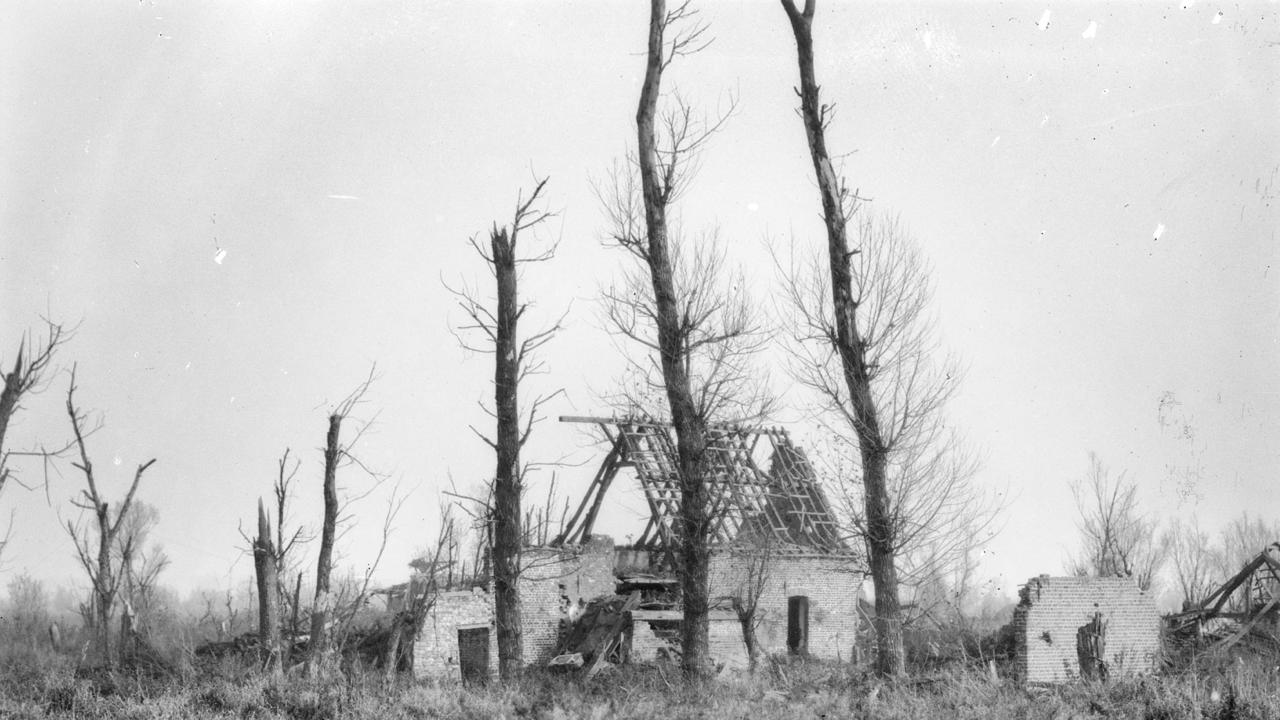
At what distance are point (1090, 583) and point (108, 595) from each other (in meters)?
20.0

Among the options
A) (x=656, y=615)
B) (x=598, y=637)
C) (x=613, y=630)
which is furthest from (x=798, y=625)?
(x=598, y=637)

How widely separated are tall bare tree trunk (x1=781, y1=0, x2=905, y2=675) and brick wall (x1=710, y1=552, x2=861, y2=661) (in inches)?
357

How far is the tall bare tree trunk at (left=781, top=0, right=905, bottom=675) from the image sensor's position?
12727 mm

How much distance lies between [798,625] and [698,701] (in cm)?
1221

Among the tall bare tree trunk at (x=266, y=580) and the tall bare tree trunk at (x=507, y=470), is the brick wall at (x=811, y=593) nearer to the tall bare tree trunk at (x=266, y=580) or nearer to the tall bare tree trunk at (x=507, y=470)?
the tall bare tree trunk at (x=266, y=580)

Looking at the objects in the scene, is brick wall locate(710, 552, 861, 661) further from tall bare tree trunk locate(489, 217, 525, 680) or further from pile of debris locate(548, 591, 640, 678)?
tall bare tree trunk locate(489, 217, 525, 680)

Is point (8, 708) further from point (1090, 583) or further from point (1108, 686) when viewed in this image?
point (1090, 583)

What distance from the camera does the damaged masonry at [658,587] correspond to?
20.8m

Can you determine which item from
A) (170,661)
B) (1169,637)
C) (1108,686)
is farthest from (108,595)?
(1169,637)

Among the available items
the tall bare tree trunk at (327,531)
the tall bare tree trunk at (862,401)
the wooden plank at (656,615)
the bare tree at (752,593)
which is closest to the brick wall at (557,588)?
the wooden plank at (656,615)

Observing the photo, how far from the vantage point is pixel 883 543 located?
42.0ft

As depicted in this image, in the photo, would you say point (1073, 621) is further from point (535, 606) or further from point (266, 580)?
point (266, 580)

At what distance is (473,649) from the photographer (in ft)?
72.0

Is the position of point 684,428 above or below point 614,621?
above
